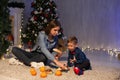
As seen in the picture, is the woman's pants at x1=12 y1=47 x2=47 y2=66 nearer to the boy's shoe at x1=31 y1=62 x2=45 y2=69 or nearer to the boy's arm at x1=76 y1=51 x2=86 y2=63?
the boy's shoe at x1=31 y1=62 x2=45 y2=69

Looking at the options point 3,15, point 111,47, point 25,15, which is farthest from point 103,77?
point 25,15

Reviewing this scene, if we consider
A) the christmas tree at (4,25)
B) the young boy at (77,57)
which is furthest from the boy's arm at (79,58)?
the christmas tree at (4,25)

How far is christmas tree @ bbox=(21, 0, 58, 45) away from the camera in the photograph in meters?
8.47

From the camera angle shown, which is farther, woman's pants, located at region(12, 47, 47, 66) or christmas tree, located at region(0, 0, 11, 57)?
christmas tree, located at region(0, 0, 11, 57)

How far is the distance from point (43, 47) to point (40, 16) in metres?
3.86

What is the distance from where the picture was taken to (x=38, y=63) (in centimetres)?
487

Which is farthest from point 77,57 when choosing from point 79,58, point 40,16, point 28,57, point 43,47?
point 40,16

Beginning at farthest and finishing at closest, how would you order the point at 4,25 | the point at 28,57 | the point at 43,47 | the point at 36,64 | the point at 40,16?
the point at 40,16 → the point at 4,25 → the point at 28,57 → the point at 36,64 → the point at 43,47

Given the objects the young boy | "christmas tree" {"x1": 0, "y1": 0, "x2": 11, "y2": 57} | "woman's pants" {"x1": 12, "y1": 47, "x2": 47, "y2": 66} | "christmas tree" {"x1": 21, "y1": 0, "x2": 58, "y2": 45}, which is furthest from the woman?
"christmas tree" {"x1": 21, "y1": 0, "x2": 58, "y2": 45}

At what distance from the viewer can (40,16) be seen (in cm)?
851

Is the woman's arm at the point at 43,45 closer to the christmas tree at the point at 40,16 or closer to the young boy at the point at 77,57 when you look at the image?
the young boy at the point at 77,57

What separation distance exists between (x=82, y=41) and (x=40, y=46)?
441 cm

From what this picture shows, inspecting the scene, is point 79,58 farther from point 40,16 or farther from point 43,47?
point 40,16

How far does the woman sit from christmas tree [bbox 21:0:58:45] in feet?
11.2
